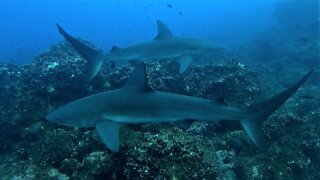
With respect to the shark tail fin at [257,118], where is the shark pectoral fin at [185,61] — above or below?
above

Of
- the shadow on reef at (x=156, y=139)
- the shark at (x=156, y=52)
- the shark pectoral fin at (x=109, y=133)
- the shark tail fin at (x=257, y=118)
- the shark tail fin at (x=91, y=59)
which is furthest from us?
the shark at (x=156, y=52)

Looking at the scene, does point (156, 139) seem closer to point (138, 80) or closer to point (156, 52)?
point (138, 80)

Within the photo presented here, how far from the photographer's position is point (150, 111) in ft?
20.1

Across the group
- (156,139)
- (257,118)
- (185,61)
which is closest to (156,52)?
(185,61)

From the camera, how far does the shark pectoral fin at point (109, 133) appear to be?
5371mm

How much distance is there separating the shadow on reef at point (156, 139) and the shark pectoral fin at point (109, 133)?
0.24 m

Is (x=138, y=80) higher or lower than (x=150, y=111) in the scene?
higher

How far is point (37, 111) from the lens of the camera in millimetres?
9055

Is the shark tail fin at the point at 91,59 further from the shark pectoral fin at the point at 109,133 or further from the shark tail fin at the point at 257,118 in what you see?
the shark tail fin at the point at 257,118

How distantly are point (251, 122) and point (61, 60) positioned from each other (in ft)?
24.8

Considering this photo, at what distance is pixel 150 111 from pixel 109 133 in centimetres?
82

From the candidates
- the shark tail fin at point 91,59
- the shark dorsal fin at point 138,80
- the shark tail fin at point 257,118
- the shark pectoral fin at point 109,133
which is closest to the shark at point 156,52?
the shark tail fin at point 91,59

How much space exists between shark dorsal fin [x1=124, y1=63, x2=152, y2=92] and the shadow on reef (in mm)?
795

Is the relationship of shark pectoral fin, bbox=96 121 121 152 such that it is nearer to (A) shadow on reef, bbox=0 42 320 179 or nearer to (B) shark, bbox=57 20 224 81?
(A) shadow on reef, bbox=0 42 320 179
